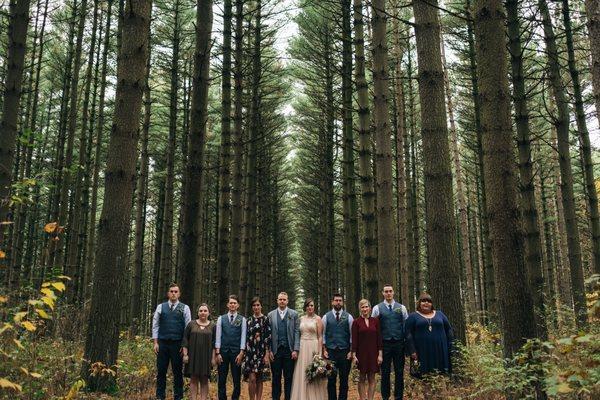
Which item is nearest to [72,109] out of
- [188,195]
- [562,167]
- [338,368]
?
[188,195]

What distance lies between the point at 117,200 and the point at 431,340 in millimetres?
4613

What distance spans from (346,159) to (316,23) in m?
5.74

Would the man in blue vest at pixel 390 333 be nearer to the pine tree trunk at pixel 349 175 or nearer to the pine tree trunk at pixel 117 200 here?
the pine tree trunk at pixel 117 200

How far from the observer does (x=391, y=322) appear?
7.17 meters

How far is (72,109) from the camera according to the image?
→ 13008 millimetres

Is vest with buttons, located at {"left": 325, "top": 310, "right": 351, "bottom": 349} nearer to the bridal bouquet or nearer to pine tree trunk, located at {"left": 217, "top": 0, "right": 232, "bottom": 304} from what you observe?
the bridal bouquet

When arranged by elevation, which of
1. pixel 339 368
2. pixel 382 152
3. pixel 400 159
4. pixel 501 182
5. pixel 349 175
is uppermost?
pixel 400 159

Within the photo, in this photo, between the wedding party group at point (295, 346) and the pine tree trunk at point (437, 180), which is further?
the wedding party group at point (295, 346)

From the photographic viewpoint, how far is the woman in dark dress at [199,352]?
6.93 metres

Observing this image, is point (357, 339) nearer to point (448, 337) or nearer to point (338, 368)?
point (338, 368)

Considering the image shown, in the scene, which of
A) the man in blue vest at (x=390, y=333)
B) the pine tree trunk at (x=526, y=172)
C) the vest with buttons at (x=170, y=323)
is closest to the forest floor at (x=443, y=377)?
the man in blue vest at (x=390, y=333)

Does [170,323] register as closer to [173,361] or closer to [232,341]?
[173,361]

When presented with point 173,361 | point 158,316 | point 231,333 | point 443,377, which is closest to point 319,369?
point 231,333

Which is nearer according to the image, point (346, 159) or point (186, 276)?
point (186, 276)
